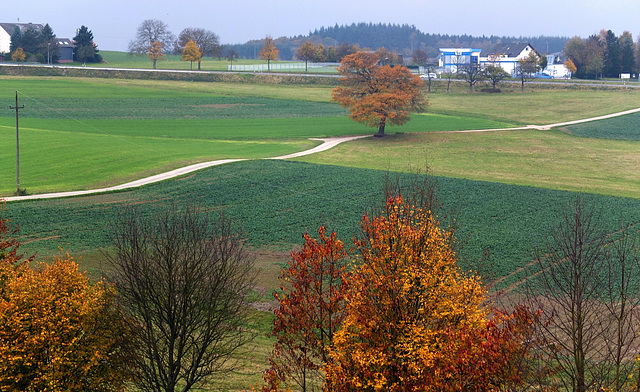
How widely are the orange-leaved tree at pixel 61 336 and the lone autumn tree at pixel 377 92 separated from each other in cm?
6528

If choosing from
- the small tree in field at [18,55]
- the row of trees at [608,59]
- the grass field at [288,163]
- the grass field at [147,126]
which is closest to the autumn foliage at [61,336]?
the grass field at [288,163]

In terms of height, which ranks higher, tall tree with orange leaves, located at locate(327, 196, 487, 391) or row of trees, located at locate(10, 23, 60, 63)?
row of trees, located at locate(10, 23, 60, 63)

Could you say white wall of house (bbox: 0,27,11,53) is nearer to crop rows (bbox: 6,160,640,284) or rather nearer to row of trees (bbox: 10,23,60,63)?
row of trees (bbox: 10,23,60,63)

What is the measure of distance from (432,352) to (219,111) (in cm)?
9061

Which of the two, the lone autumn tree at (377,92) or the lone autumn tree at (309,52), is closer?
the lone autumn tree at (377,92)

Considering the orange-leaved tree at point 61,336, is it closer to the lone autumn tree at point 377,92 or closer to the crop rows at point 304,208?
the crop rows at point 304,208

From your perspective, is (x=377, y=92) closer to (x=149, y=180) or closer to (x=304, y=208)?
(x=149, y=180)

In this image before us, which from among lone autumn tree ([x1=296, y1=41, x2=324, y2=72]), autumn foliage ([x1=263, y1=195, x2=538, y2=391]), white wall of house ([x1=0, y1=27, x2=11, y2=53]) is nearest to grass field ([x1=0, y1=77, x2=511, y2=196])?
A: autumn foliage ([x1=263, y1=195, x2=538, y2=391])

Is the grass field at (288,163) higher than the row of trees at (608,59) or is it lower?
lower

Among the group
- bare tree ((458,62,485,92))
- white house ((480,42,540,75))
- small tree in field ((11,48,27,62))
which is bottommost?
bare tree ((458,62,485,92))

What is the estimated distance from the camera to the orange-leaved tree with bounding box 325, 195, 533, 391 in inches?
678

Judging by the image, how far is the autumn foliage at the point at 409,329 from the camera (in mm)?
17219

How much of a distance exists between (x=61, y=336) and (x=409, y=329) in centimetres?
991

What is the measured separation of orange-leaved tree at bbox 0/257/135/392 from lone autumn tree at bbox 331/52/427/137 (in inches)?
2570
